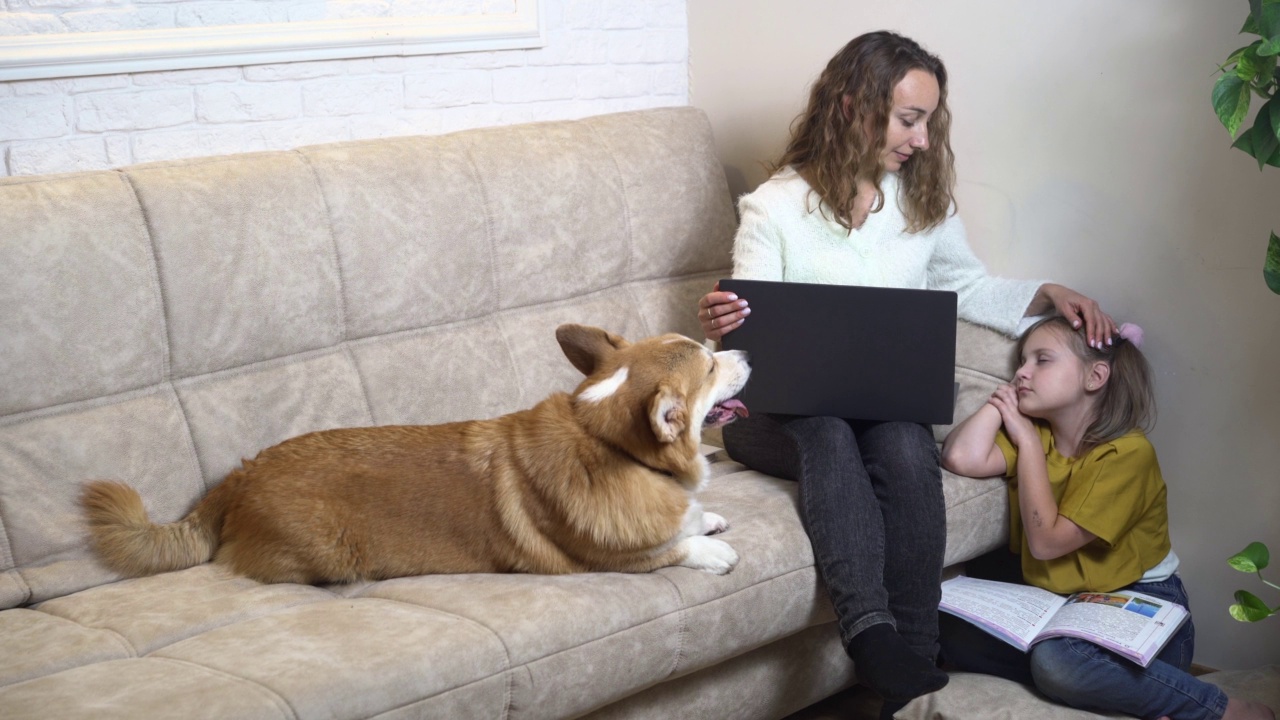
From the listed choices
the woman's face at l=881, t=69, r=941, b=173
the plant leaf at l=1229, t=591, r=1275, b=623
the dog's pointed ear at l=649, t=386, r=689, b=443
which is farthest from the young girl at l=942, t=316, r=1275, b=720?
the dog's pointed ear at l=649, t=386, r=689, b=443

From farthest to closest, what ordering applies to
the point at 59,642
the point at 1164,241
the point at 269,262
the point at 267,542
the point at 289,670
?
the point at 1164,241 < the point at 269,262 < the point at 267,542 < the point at 59,642 < the point at 289,670

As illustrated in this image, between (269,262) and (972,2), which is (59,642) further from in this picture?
(972,2)

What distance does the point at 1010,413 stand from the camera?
2338mm

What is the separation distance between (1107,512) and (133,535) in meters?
1.80

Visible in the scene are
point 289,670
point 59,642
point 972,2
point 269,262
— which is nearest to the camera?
point 289,670

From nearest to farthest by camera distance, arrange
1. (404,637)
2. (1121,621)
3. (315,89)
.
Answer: (404,637)
(1121,621)
(315,89)

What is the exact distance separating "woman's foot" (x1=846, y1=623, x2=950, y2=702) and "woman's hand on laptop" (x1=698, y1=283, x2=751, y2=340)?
63cm

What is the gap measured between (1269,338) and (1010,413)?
55 cm

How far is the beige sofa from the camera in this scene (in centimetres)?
162

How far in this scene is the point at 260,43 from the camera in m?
2.53

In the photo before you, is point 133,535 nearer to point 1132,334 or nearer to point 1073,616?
point 1073,616

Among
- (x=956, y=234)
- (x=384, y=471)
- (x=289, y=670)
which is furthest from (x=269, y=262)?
(x=956, y=234)

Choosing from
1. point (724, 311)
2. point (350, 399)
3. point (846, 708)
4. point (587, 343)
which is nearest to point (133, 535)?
point (350, 399)

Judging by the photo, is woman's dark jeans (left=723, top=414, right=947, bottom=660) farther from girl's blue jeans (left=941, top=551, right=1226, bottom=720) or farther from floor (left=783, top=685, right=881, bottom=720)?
floor (left=783, top=685, right=881, bottom=720)
